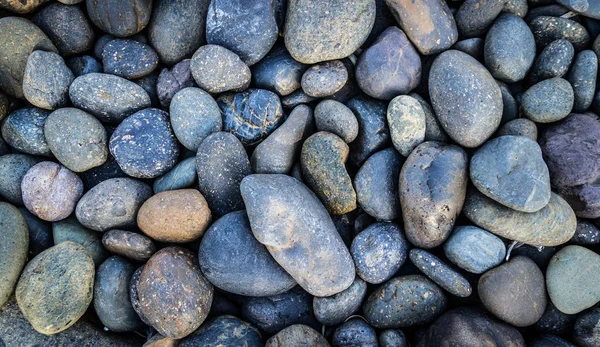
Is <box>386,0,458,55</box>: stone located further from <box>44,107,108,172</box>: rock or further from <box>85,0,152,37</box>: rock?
<box>44,107,108,172</box>: rock

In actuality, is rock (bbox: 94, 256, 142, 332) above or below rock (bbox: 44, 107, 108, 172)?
below

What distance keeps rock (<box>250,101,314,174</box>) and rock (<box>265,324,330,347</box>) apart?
0.91 meters

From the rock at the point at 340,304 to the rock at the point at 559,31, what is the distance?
1888 mm

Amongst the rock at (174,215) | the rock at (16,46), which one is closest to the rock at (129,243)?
the rock at (174,215)

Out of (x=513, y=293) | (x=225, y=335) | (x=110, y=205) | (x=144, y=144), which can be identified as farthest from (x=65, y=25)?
(x=513, y=293)

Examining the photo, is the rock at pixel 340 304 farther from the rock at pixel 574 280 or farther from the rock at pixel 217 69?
the rock at pixel 217 69

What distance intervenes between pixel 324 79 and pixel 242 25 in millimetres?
600

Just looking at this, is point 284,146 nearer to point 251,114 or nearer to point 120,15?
point 251,114

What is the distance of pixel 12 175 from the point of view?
266cm

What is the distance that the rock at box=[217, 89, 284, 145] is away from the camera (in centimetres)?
270

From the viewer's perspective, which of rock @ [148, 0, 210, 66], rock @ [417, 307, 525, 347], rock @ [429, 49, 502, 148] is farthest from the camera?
rock @ [148, 0, 210, 66]

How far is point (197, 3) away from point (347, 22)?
0.95m

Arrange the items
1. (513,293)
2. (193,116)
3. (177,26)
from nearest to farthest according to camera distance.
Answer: (513,293)
(193,116)
(177,26)

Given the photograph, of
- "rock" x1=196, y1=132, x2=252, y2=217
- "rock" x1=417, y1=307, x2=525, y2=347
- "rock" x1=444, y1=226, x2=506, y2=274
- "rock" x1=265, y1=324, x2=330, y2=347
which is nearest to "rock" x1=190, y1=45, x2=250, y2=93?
"rock" x1=196, y1=132, x2=252, y2=217
